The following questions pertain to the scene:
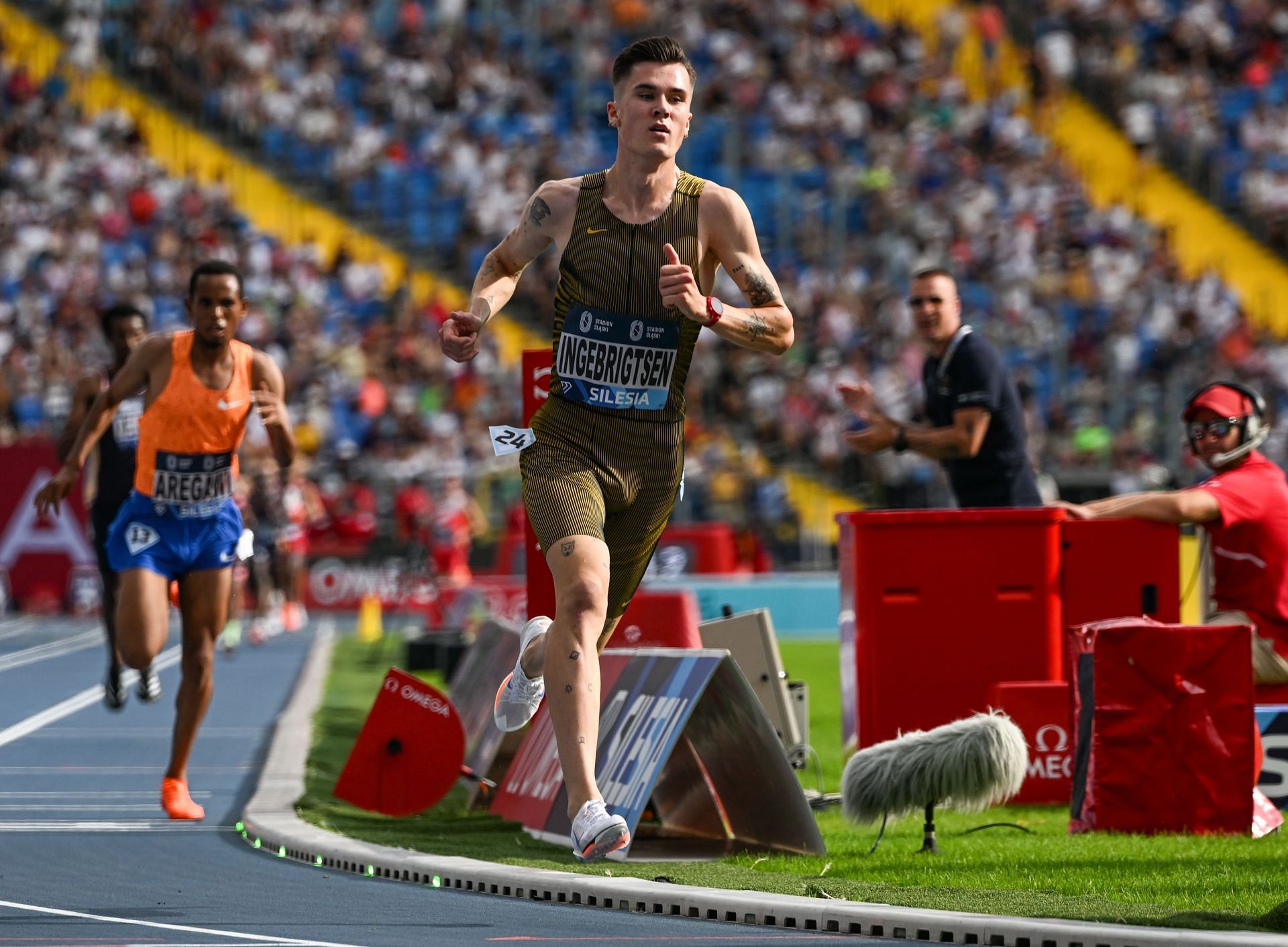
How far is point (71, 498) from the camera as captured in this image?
96.6 feet

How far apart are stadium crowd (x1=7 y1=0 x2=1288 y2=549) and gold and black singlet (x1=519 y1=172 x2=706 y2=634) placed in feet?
62.5

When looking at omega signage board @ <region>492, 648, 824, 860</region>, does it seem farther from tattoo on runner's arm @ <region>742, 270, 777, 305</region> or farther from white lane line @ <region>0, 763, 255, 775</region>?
white lane line @ <region>0, 763, 255, 775</region>

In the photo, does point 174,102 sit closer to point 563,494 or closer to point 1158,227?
point 1158,227

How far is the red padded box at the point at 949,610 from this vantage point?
10.4 m

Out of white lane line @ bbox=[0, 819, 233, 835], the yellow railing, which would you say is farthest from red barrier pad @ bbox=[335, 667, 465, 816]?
the yellow railing

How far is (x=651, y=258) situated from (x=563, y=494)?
786 millimetres

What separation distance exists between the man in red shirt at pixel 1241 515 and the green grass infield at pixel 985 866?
1.22m

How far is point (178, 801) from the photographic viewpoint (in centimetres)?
970

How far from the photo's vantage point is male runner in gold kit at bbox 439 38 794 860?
6.55 metres

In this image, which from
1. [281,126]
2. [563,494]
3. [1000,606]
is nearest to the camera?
[563,494]

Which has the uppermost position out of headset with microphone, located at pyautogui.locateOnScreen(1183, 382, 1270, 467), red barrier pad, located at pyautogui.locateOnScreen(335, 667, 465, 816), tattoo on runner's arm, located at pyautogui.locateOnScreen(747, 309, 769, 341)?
tattoo on runner's arm, located at pyautogui.locateOnScreen(747, 309, 769, 341)

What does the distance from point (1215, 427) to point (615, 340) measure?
4.00 metres

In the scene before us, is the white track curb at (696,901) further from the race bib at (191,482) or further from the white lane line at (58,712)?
the white lane line at (58,712)

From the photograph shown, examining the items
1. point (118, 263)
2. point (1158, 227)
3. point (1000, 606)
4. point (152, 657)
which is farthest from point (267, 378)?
point (1158, 227)
